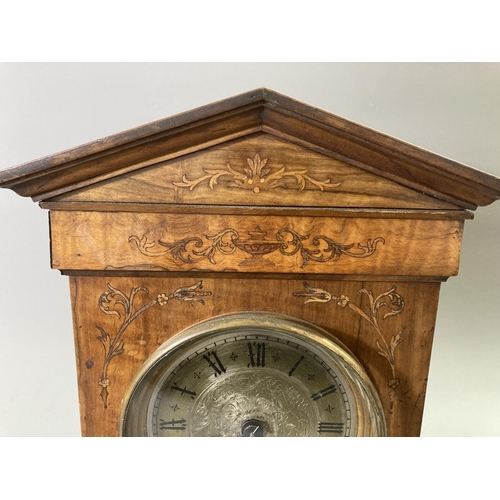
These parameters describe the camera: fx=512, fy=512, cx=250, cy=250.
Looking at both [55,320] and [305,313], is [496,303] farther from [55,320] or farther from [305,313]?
[55,320]

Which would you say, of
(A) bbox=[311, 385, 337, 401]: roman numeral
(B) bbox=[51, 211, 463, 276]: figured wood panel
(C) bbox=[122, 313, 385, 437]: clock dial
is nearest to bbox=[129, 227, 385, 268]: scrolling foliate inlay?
(B) bbox=[51, 211, 463, 276]: figured wood panel

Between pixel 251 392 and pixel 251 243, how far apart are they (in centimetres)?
35

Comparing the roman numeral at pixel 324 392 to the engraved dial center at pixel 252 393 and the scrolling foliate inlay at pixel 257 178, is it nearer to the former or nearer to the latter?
the engraved dial center at pixel 252 393

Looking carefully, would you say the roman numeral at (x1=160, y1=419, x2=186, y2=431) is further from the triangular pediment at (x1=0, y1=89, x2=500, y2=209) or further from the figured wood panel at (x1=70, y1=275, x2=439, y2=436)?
the triangular pediment at (x1=0, y1=89, x2=500, y2=209)

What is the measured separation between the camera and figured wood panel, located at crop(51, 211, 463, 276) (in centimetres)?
99

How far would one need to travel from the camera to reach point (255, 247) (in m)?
1.00

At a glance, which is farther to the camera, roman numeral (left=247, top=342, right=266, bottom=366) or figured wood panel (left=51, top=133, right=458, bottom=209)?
roman numeral (left=247, top=342, right=266, bottom=366)

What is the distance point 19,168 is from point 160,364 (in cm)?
47

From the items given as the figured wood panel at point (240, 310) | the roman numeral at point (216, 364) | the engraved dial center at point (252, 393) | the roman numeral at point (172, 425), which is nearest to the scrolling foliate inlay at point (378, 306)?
the figured wood panel at point (240, 310)

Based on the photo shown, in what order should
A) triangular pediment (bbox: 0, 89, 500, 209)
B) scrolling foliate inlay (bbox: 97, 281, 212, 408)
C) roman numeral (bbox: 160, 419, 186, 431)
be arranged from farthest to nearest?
roman numeral (bbox: 160, 419, 186, 431)
scrolling foliate inlay (bbox: 97, 281, 212, 408)
triangular pediment (bbox: 0, 89, 500, 209)

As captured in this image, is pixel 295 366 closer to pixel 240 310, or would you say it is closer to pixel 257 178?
pixel 240 310

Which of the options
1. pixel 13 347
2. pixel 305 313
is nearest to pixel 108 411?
pixel 305 313

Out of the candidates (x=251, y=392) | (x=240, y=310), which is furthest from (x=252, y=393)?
(x=240, y=310)

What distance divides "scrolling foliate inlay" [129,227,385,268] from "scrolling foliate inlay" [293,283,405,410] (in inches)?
2.9
